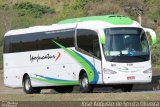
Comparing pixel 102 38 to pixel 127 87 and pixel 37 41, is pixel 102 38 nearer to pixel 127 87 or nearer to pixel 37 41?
pixel 127 87

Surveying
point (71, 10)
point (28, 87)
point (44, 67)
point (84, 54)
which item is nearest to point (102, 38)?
point (84, 54)

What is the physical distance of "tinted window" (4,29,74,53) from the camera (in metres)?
34.6

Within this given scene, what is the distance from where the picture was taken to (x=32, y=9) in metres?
91.3

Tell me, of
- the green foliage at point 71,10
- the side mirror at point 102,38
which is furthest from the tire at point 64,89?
the green foliage at point 71,10

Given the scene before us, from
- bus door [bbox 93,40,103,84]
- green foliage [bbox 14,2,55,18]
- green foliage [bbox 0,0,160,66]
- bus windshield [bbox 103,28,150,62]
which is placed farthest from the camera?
green foliage [bbox 14,2,55,18]

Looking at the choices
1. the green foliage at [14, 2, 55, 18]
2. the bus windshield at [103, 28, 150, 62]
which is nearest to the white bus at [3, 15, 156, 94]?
the bus windshield at [103, 28, 150, 62]

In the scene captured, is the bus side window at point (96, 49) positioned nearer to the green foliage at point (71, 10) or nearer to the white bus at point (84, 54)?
the white bus at point (84, 54)

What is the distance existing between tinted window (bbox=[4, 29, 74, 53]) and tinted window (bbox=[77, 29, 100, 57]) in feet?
2.46

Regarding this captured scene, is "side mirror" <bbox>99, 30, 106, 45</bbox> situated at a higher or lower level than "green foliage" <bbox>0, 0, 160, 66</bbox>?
higher

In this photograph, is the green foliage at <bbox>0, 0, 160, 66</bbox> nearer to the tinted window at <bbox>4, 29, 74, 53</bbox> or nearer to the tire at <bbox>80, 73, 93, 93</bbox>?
the tinted window at <bbox>4, 29, 74, 53</bbox>

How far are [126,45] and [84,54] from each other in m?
2.22

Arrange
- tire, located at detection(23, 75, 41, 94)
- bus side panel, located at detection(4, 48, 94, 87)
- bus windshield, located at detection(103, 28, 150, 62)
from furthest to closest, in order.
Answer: tire, located at detection(23, 75, 41, 94) → bus side panel, located at detection(4, 48, 94, 87) → bus windshield, located at detection(103, 28, 150, 62)

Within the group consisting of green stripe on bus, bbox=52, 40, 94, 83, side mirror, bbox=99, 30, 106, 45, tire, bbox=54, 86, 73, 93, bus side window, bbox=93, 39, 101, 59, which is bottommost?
tire, bbox=54, 86, 73, 93

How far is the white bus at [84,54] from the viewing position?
31938 millimetres
